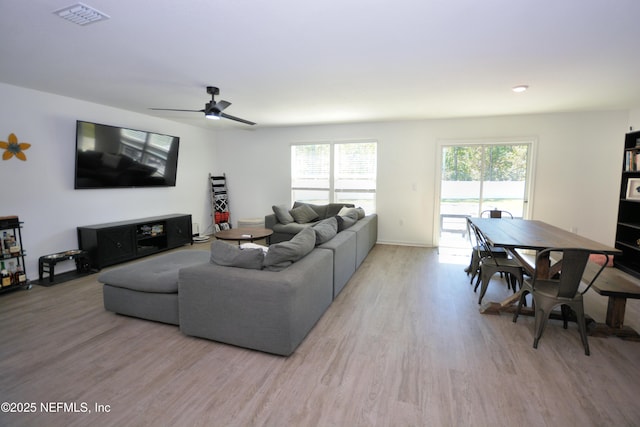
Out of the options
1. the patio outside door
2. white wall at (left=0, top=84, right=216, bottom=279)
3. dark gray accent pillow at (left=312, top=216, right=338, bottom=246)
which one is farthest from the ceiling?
dark gray accent pillow at (left=312, top=216, right=338, bottom=246)

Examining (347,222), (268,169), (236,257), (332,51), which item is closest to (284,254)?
(236,257)

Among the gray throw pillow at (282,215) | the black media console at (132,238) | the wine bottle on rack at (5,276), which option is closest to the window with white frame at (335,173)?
the gray throw pillow at (282,215)

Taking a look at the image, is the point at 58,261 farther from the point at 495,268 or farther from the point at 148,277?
the point at 495,268

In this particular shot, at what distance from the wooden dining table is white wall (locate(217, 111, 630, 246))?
2.38 metres

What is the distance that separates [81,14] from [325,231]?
8.89 ft

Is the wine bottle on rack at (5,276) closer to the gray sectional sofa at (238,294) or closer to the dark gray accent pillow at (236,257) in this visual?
the gray sectional sofa at (238,294)

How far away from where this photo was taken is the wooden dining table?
9.14ft

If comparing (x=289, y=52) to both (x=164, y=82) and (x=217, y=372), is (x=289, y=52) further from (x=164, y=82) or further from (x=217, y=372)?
(x=217, y=372)

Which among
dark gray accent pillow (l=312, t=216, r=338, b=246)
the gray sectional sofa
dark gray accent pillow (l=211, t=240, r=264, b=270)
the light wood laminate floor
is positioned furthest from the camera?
dark gray accent pillow (l=312, t=216, r=338, b=246)

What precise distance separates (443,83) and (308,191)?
392cm

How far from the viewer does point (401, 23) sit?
7.50 ft

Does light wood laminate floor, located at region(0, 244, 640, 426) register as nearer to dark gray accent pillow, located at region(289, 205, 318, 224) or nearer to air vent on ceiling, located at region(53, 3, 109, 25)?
air vent on ceiling, located at region(53, 3, 109, 25)

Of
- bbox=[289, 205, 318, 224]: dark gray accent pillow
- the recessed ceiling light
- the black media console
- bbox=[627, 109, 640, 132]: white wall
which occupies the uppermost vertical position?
the recessed ceiling light

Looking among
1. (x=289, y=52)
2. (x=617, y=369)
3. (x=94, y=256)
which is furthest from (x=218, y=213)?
(x=617, y=369)
